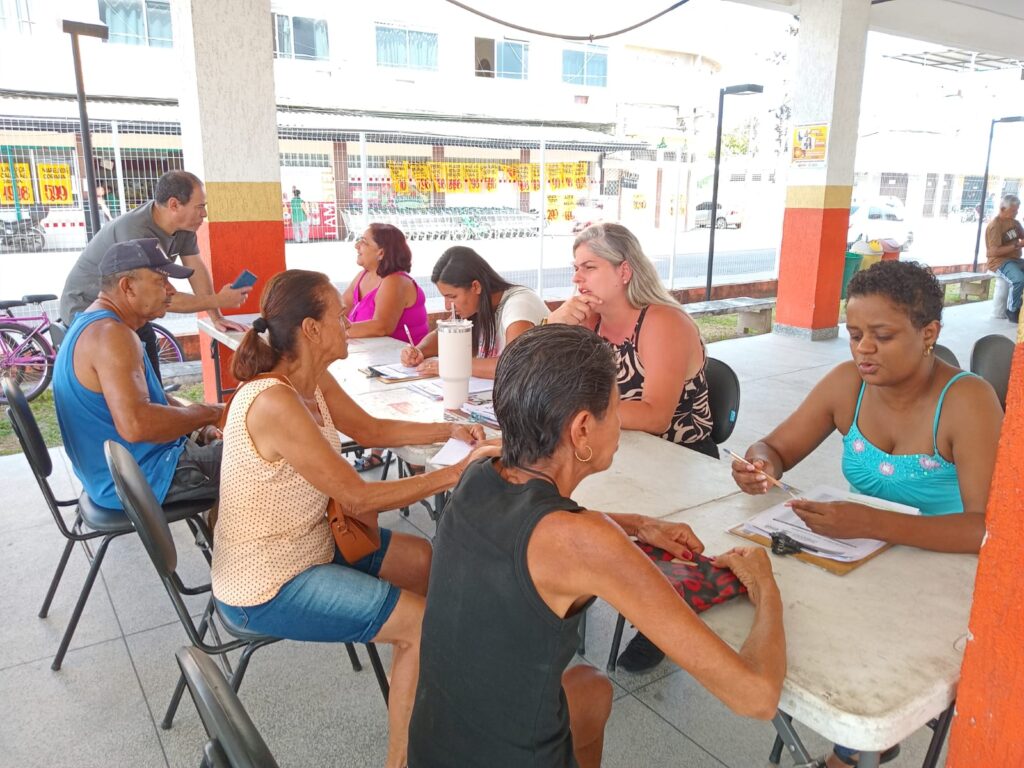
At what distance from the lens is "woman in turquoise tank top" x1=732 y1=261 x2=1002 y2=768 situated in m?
1.72

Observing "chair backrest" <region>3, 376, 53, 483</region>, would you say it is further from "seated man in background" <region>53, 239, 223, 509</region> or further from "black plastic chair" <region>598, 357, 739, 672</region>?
"black plastic chair" <region>598, 357, 739, 672</region>

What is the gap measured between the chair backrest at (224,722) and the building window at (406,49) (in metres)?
18.1

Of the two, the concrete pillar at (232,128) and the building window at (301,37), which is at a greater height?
the building window at (301,37)

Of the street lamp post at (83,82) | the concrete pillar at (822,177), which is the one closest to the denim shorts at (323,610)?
Result: the street lamp post at (83,82)

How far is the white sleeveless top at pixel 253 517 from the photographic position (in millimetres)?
1760

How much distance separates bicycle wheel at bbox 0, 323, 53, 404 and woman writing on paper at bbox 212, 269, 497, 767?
15.8ft

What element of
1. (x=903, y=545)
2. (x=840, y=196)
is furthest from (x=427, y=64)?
Result: (x=903, y=545)

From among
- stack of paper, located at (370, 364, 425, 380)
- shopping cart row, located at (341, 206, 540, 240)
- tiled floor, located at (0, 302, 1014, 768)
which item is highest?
shopping cart row, located at (341, 206, 540, 240)

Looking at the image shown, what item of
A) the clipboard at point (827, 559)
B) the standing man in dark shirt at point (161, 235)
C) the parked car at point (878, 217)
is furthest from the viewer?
the parked car at point (878, 217)

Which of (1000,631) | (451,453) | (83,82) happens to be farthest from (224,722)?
(83,82)

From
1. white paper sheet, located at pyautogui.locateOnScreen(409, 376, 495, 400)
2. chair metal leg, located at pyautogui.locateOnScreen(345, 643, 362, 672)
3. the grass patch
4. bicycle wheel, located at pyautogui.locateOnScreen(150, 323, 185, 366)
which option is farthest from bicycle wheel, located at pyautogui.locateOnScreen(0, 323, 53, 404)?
chair metal leg, located at pyautogui.locateOnScreen(345, 643, 362, 672)

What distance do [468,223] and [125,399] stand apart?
8232mm

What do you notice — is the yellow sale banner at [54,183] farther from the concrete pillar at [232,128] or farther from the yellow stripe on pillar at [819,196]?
the yellow stripe on pillar at [819,196]

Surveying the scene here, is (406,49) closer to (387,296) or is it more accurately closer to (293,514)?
(387,296)
